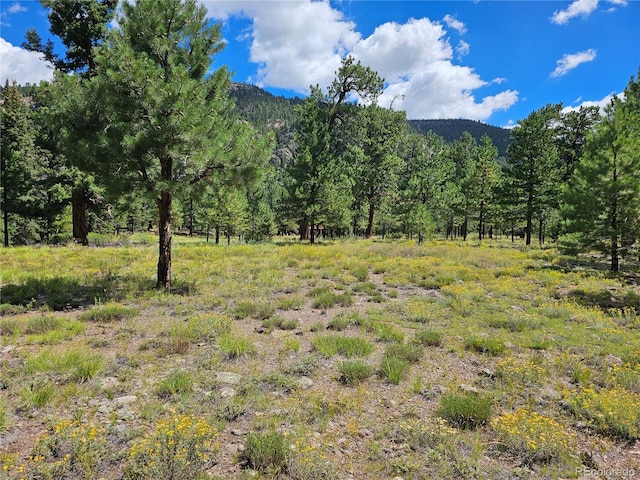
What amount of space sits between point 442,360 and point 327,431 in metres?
3.41

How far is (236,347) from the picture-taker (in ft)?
22.9

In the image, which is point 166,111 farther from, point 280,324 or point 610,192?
point 610,192

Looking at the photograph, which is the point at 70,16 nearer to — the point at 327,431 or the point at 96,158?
the point at 96,158

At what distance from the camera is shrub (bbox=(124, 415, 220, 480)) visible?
353 centimetres

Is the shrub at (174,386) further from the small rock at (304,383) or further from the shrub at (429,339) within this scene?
the shrub at (429,339)

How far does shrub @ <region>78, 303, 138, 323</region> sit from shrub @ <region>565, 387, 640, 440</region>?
9.70m

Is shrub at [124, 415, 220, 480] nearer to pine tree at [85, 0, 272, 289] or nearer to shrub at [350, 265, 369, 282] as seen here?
pine tree at [85, 0, 272, 289]

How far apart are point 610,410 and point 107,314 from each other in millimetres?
10454

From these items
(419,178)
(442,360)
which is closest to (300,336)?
(442,360)

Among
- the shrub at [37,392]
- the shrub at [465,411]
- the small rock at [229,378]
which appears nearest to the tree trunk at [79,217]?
the shrub at [37,392]

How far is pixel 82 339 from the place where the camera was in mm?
7312

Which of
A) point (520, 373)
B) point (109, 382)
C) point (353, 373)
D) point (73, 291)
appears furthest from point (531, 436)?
point (73, 291)

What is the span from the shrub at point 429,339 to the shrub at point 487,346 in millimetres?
587

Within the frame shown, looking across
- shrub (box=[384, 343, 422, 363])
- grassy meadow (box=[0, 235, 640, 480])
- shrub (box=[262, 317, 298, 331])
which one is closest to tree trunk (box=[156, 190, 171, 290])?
grassy meadow (box=[0, 235, 640, 480])
